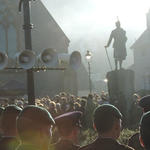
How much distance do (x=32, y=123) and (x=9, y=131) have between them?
1079 millimetres

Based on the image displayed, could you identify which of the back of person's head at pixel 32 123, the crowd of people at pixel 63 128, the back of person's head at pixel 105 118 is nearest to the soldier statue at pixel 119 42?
the crowd of people at pixel 63 128

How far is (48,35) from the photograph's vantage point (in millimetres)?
34219

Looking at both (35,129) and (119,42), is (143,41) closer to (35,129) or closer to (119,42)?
(119,42)

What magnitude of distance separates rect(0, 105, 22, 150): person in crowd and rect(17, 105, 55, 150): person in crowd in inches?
36.4

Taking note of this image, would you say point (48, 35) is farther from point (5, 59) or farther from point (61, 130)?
point (61, 130)

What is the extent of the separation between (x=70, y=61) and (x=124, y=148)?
4.75 metres

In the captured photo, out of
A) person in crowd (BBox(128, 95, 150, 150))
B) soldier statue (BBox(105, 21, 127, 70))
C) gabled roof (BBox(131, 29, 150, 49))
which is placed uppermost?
gabled roof (BBox(131, 29, 150, 49))

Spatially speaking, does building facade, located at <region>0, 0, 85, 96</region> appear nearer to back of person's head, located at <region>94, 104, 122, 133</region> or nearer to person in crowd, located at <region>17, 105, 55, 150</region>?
back of person's head, located at <region>94, 104, 122, 133</region>

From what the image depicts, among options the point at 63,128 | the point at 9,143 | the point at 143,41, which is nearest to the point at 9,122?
the point at 9,143

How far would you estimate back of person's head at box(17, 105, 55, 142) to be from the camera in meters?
2.94

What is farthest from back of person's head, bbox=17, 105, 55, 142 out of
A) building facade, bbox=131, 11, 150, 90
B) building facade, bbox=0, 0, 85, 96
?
building facade, bbox=131, 11, 150, 90

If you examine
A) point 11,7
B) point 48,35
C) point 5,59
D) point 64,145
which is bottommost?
point 64,145

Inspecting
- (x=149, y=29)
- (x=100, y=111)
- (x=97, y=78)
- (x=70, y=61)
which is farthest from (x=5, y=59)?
(x=97, y=78)

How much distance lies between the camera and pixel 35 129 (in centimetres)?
294
